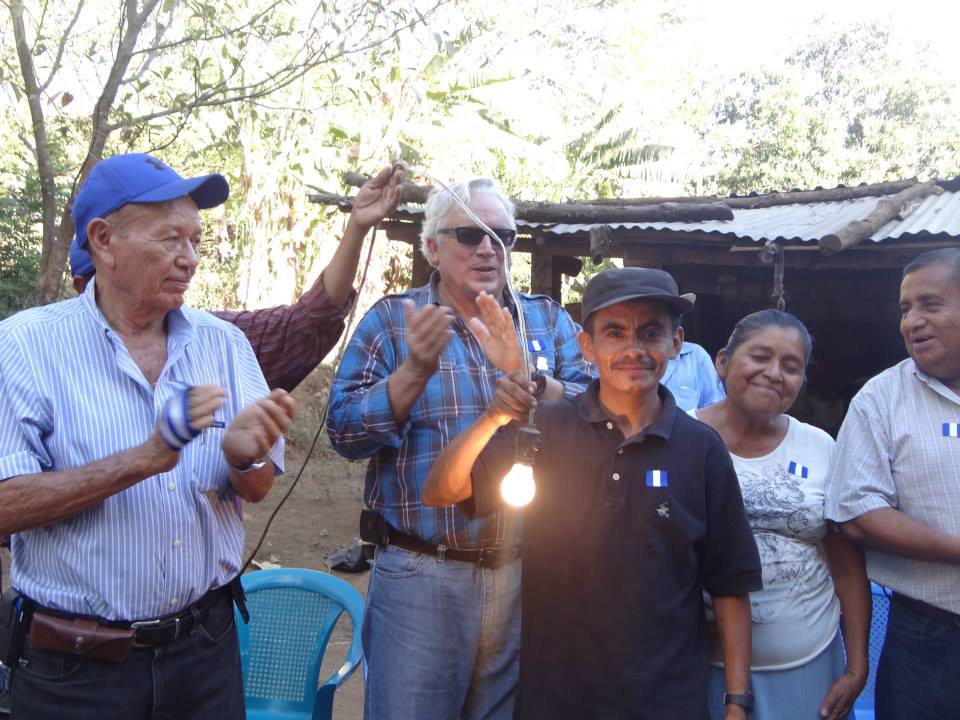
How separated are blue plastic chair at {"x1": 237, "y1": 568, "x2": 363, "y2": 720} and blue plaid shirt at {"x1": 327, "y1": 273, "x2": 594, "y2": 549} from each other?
0.91 meters

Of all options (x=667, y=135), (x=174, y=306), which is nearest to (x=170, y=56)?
(x=174, y=306)

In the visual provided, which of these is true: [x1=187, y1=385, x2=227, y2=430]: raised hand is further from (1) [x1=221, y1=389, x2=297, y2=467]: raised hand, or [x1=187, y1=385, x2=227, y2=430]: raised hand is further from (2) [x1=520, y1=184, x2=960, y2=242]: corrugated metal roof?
(2) [x1=520, y1=184, x2=960, y2=242]: corrugated metal roof

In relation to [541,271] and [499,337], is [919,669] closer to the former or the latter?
[499,337]

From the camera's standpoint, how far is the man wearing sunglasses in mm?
2547

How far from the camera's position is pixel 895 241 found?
590cm

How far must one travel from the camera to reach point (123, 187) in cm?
220

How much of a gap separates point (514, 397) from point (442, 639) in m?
0.94

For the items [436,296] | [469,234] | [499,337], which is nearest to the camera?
[499,337]

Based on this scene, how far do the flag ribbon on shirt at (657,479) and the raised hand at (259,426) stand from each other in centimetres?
90

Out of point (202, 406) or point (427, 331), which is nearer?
point (202, 406)

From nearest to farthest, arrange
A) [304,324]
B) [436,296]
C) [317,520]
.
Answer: [436,296] → [304,324] → [317,520]

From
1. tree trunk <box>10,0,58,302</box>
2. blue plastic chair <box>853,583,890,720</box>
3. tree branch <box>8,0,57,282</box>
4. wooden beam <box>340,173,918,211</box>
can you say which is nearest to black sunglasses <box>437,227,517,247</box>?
blue plastic chair <box>853,583,890,720</box>

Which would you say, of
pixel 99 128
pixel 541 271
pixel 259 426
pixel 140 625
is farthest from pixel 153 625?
pixel 541 271

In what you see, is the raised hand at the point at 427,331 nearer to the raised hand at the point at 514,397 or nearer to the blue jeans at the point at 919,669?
the raised hand at the point at 514,397
